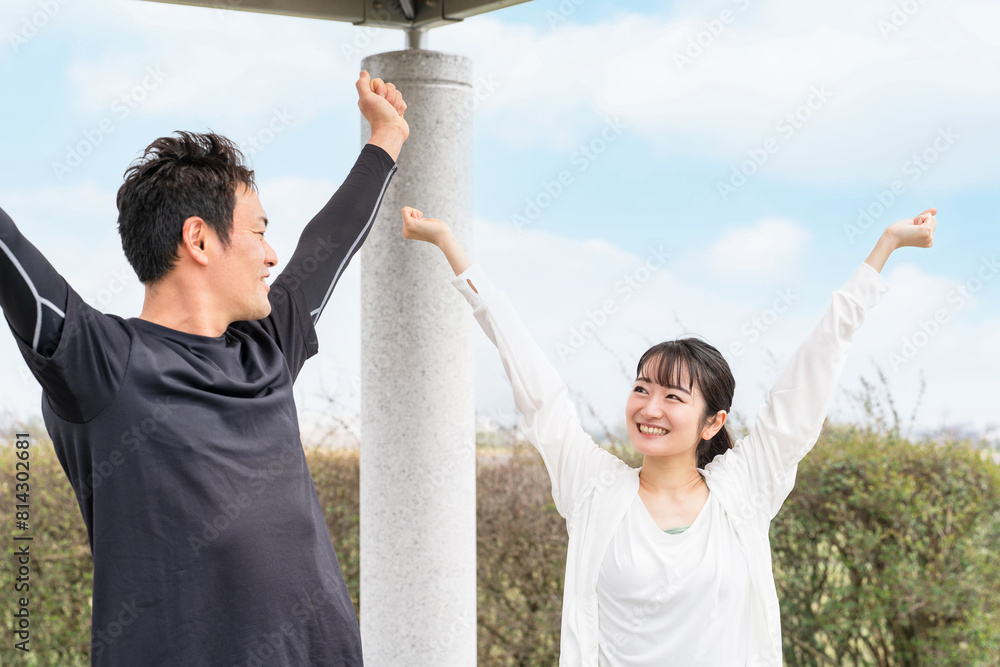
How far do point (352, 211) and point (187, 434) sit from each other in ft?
2.56

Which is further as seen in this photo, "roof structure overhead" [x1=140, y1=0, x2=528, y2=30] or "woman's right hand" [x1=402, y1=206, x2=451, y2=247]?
"roof structure overhead" [x1=140, y1=0, x2=528, y2=30]

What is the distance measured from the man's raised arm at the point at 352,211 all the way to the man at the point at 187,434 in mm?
232

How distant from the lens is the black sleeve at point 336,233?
204 centimetres

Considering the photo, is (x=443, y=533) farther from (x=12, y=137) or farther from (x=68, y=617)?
(x=12, y=137)

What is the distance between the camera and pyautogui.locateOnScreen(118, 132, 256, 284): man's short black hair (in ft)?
5.50

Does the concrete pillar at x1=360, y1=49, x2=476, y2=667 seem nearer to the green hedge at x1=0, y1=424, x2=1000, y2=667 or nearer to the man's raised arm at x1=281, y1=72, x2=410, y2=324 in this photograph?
the man's raised arm at x1=281, y1=72, x2=410, y2=324

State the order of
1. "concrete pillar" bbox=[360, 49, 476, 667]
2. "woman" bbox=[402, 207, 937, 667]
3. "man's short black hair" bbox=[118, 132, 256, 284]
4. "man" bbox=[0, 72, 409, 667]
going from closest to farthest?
"man" bbox=[0, 72, 409, 667] < "man's short black hair" bbox=[118, 132, 256, 284] < "woman" bbox=[402, 207, 937, 667] < "concrete pillar" bbox=[360, 49, 476, 667]

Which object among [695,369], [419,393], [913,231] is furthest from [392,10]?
[913,231]

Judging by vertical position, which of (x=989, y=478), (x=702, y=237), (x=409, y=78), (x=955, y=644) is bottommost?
(x=955, y=644)

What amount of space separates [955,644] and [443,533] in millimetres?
2663

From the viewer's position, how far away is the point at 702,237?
6.97 meters

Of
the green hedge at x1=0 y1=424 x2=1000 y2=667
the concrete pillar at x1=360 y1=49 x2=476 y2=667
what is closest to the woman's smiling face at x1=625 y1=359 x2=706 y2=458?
the concrete pillar at x1=360 y1=49 x2=476 y2=667

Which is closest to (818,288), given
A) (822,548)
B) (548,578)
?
(822,548)

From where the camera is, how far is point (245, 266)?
174 centimetres
